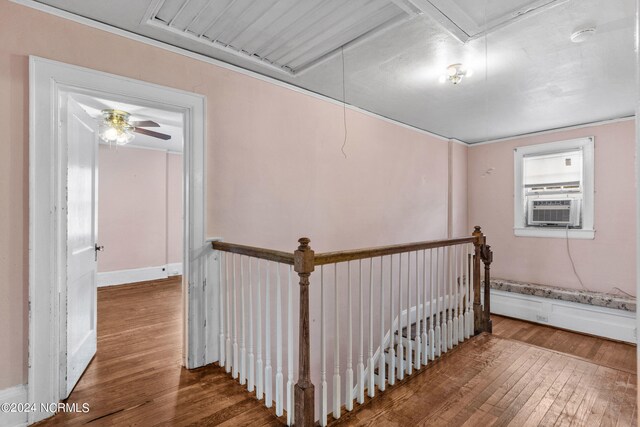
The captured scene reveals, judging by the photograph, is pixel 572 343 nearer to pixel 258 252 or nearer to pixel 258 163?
pixel 258 252

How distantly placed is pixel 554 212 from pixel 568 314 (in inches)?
54.8

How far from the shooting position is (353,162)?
3711 mm

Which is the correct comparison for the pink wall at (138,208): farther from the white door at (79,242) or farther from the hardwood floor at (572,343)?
the hardwood floor at (572,343)

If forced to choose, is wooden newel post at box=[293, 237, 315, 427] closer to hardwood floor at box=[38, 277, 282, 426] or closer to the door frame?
hardwood floor at box=[38, 277, 282, 426]

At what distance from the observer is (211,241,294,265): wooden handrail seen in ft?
5.92

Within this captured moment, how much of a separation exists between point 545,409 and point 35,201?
3.33 metres

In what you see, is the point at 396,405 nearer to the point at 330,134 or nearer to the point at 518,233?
the point at 330,134

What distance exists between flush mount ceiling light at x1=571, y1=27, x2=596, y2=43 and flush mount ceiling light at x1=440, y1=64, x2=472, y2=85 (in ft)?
2.34

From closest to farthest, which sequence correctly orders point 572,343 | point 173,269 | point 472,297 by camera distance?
point 472,297 → point 572,343 → point 173,269

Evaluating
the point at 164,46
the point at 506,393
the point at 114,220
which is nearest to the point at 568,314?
the point at 506,393

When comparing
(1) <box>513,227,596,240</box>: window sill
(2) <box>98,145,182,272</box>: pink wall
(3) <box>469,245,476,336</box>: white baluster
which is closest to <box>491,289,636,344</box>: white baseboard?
(1) <box>513,227,596,240</box>: window sill

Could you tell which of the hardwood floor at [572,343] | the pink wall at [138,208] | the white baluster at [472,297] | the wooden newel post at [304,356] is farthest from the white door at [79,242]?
the hardwood floor at [572,343]

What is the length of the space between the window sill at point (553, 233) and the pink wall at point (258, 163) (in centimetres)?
118

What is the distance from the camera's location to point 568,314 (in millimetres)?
4188
